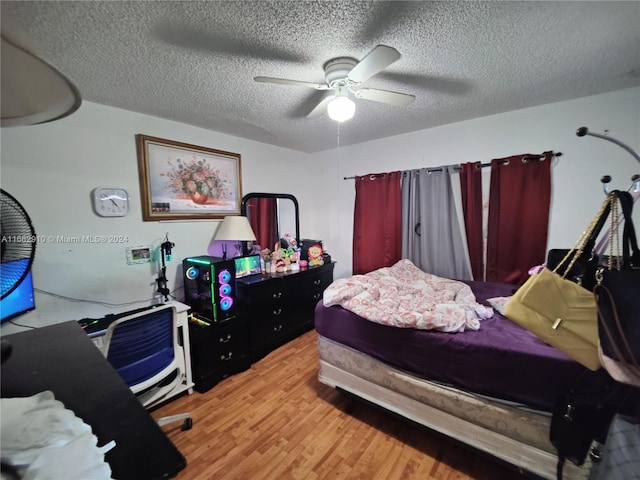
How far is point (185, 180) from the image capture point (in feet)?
7.89

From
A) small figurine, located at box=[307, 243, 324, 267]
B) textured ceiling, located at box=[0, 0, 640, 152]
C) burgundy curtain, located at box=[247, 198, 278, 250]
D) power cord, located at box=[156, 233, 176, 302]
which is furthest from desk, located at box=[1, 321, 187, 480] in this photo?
small figurine, located at box=[307, 243, 324, 267]

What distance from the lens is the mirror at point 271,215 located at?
116 inches

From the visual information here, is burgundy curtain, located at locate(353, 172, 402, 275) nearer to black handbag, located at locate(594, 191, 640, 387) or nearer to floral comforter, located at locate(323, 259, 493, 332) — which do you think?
floral comforter, located at locate(323, 259, 493, 332)

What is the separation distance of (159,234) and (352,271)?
7.40 feet

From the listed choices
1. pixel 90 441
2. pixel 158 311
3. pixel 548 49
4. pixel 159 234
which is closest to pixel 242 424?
pixel 158 311

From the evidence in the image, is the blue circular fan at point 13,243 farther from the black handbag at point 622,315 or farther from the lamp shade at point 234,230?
the black handbag at point 622,315

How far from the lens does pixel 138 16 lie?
111 cm

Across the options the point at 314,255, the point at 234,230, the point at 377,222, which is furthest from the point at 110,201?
the point at 377,222

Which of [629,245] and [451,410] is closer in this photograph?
[629,245]

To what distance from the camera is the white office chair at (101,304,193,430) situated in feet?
4.46

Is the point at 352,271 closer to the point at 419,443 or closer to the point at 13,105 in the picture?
the point at 419,443

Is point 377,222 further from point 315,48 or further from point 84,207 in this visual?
point 84,207

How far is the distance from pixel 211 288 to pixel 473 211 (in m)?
2.55

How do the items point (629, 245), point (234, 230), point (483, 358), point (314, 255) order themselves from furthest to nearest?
1. point (314, 255)
2. point (234, 230)
3. point (483, 358)
4. point (629, 245)
